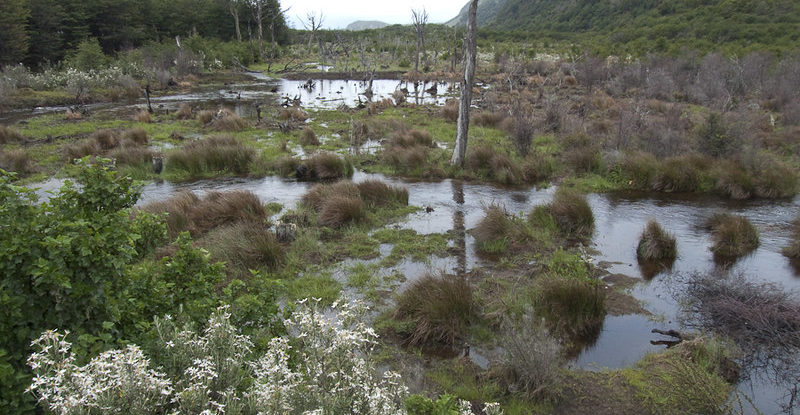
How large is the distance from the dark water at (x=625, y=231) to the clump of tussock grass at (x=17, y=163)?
1.38m

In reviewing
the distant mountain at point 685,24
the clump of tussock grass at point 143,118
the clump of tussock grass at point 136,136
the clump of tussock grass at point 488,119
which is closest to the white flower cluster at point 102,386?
the clump of tussock grass at point 136,136

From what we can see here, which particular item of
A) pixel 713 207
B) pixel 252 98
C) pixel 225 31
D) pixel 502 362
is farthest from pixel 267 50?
pixel 502 362

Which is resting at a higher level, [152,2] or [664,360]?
[152,2]

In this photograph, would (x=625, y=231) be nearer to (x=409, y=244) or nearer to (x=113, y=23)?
(x=409, y=244)

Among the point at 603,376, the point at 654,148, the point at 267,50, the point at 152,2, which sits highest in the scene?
the point at 152,2

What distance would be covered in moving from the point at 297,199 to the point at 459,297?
20.9ft

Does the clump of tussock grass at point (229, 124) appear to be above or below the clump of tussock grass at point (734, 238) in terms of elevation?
above

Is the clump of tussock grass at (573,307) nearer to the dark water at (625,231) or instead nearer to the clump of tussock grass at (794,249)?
the dark water at (625,231)

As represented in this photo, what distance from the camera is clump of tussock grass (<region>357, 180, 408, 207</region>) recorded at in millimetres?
11320

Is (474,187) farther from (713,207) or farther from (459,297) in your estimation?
(459,297)

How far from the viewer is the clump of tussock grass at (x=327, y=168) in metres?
13.7

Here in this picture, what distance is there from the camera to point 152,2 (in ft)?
172

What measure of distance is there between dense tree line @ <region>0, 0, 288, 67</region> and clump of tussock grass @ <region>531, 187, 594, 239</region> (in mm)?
37624

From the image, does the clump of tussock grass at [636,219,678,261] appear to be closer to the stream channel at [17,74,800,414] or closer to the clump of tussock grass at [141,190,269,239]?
the stream channel at [17,74,800,414]
